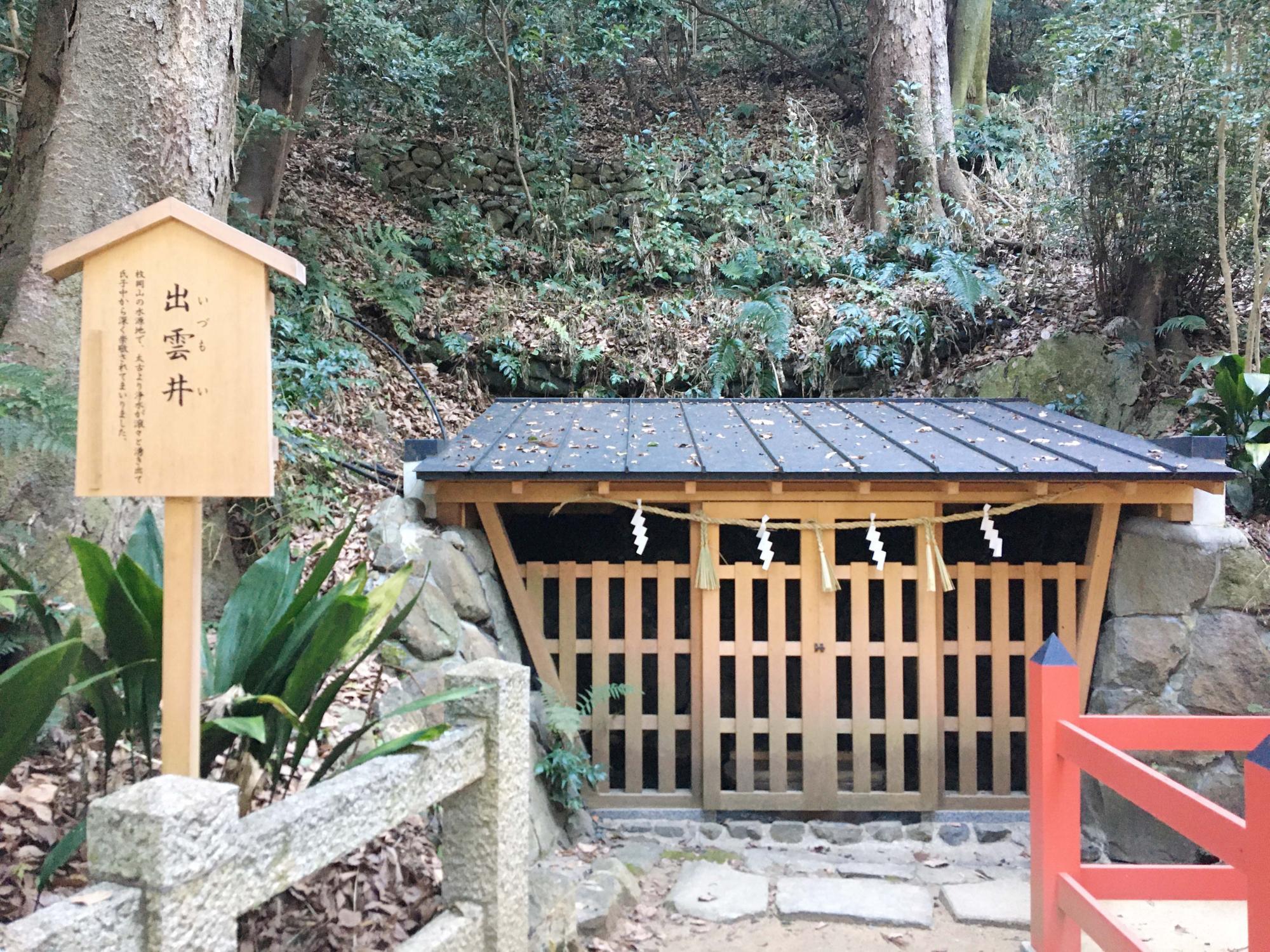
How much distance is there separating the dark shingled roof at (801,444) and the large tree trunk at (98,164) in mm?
1818

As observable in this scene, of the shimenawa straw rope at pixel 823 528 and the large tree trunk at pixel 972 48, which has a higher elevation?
the large tree trunk at pixel 972 48

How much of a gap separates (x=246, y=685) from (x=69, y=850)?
617mm

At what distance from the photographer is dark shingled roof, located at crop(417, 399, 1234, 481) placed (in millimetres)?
4805

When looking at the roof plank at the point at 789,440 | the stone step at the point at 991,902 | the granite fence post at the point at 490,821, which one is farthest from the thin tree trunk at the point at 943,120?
the granite fence post at the point at 490,821

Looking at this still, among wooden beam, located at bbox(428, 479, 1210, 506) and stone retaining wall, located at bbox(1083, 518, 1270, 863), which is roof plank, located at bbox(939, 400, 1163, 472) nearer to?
wooden beam, located at bbox(428, 479, 1210, 506)

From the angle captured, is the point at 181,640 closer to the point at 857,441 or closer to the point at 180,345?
the point at 180,345

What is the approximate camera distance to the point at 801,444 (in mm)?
5539

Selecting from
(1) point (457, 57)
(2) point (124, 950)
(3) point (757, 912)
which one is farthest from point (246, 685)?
(1) point (457, 57)

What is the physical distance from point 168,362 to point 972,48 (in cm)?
1383

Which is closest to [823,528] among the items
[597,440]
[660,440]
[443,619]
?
[660,440]

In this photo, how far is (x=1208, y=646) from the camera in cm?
513

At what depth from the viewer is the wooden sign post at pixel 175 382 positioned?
2.16 metres

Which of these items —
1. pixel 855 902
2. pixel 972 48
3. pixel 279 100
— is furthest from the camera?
pixel 972 48

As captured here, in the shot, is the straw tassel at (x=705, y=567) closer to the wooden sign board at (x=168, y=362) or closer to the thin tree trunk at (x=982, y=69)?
the wooden sign board at (x=168, y=362)
